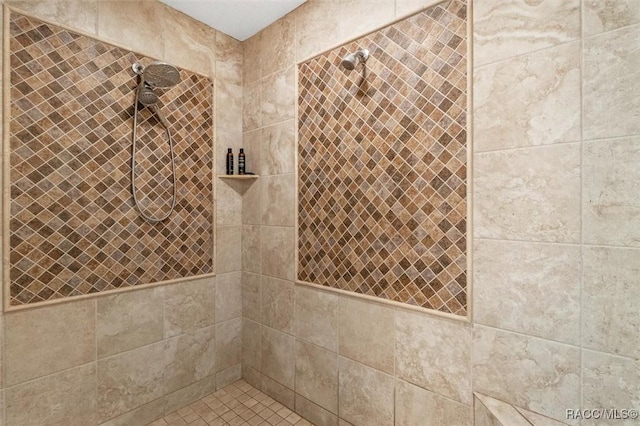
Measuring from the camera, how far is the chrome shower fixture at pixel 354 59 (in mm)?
1286

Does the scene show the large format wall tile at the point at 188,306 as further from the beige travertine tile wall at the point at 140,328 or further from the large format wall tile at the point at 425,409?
the large format wall tile at the point at 425,409

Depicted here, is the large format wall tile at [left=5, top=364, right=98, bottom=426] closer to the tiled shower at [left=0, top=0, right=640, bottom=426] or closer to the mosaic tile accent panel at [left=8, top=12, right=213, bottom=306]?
the tiled shower at [left=0, top=0, right=640, bottom=426]

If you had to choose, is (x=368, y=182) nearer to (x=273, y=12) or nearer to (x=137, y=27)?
(x=273, y=12)

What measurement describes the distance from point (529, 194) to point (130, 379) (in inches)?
78.4

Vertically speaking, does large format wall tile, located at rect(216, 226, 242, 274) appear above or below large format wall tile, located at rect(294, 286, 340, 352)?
Answer: above

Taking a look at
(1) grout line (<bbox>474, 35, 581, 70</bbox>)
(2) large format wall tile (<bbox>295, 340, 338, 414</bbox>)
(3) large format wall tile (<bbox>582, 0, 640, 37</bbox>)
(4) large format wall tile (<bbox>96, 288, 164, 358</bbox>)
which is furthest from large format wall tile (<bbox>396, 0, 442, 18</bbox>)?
(4) large format wall tile (<bbox>96, 288, 164, 358</bbox>)

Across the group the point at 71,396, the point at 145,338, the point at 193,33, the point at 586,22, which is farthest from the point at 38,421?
the point at 586,22

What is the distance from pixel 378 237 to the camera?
4.44ft

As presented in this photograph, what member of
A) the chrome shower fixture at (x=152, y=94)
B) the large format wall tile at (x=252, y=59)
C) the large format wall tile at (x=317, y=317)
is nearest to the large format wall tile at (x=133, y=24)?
the chrome shower fixture at (x=152, y=94)

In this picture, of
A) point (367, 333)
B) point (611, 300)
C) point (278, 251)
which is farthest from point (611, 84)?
point (278, 251)

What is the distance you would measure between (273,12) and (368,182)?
118 centimetres

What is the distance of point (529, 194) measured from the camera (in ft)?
3.27

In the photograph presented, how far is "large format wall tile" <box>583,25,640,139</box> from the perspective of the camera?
2.76ft

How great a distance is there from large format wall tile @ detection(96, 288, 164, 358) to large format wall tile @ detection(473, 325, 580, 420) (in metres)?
1.56
